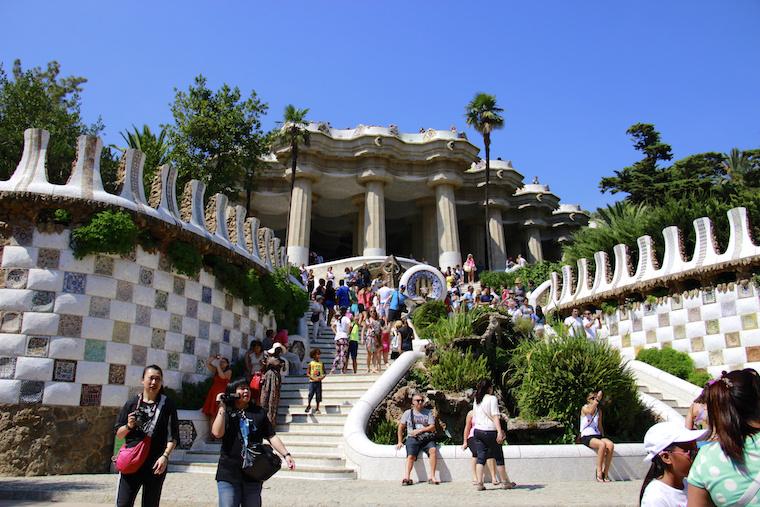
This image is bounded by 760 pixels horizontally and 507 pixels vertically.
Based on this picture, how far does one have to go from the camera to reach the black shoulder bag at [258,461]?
15.4 ft

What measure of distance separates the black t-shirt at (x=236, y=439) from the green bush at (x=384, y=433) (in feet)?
20.3

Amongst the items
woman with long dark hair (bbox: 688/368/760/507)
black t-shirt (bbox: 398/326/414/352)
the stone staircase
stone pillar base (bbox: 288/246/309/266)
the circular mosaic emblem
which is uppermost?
stone pillar base (bbox: 288/246/309/266)

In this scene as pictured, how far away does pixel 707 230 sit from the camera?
53.6ft

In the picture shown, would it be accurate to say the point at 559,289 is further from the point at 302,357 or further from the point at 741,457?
the point at 741,457

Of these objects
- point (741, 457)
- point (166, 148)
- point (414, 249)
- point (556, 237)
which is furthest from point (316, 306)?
point (556, 237)

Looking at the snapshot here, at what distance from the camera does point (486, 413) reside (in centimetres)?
888

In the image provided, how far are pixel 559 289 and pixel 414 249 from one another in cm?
2567

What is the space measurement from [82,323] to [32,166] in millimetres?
3038

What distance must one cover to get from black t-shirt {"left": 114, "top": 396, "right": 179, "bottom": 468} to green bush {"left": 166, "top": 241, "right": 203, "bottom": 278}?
7.71 m

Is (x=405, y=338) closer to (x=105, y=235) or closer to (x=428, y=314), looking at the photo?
(x=428, y=314)

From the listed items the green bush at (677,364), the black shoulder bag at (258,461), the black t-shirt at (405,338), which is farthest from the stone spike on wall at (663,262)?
the black shoulder bag at (258,461)

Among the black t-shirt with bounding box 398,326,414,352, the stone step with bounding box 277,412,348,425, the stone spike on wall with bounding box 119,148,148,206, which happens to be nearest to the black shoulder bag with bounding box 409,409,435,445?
the stone step with bounding box 277,412,348,425

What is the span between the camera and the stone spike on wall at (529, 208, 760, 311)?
15383 millimetres

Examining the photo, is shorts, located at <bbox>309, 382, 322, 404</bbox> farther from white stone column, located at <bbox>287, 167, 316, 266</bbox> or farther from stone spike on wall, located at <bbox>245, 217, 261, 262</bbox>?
white stone column, located at <bbox>287, 167, 316, 266</bbox>
